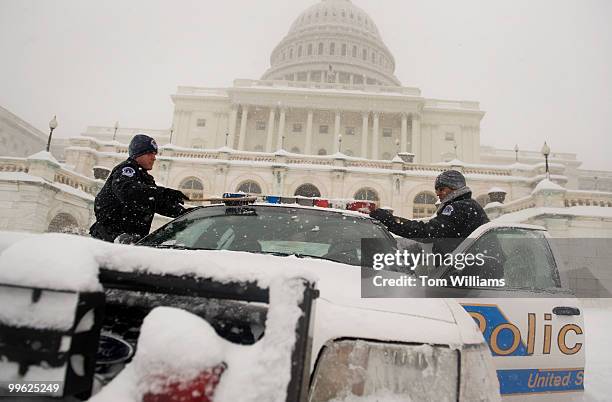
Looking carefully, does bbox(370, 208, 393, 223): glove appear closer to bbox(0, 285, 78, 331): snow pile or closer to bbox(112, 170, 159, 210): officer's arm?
bbox(112, 170, 159, 210): officer's arm

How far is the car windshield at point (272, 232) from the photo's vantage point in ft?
8.54

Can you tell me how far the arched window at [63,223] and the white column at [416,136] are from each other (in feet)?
133

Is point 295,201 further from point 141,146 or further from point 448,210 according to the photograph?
point 141,146

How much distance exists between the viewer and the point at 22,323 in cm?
88

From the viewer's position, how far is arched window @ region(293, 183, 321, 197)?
2777 centimetres

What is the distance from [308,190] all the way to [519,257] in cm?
2440

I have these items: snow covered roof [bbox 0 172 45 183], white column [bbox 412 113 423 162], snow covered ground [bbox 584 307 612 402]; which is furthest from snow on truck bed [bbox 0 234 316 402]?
white column [bbox 412 113 423 162]

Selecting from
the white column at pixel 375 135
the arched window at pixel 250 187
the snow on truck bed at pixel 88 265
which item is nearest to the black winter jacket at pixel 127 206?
the snow on truck bed at pixel 88 265

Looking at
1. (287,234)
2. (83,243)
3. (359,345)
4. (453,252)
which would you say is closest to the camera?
(83,243)

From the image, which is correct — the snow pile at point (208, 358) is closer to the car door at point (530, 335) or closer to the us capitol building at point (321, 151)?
the car door at point (530, 335)

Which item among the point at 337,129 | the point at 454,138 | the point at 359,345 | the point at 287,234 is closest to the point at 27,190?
the point at 287,234

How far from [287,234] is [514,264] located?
97.7 inches

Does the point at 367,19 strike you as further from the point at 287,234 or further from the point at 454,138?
the point at 287,234

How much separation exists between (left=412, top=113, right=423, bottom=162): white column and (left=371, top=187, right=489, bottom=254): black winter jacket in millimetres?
49346
